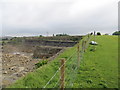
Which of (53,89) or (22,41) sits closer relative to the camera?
(53,89)

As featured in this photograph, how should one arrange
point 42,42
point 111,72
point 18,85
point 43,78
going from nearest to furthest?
1. point 18,85
2. point 43,78
3. point 111,72
4. point 42,42

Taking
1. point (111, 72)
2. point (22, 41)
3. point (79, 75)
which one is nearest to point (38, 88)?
point (79, 75)

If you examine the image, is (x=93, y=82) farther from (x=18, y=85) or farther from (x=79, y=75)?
(x=18, y=85)

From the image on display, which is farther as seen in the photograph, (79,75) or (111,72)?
(111,72)

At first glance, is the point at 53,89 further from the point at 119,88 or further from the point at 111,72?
the point at 111,72

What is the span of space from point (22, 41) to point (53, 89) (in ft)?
117

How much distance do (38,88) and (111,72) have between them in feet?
12.0

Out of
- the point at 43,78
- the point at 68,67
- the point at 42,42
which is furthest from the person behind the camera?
the point at 42,42

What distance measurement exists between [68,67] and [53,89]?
2705mm

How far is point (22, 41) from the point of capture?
39.1m

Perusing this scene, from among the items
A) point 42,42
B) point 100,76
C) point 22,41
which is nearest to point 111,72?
point 100,76

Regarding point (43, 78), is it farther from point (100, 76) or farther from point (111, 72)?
point (111, 72)

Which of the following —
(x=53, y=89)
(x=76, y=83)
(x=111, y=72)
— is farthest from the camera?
(x=111, y=72)

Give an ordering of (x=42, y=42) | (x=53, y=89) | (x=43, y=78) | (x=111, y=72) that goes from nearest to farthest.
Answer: (x=53, y=89)
(x=43, y=78)
(x=111, y=72)
(x=42, y=42)
